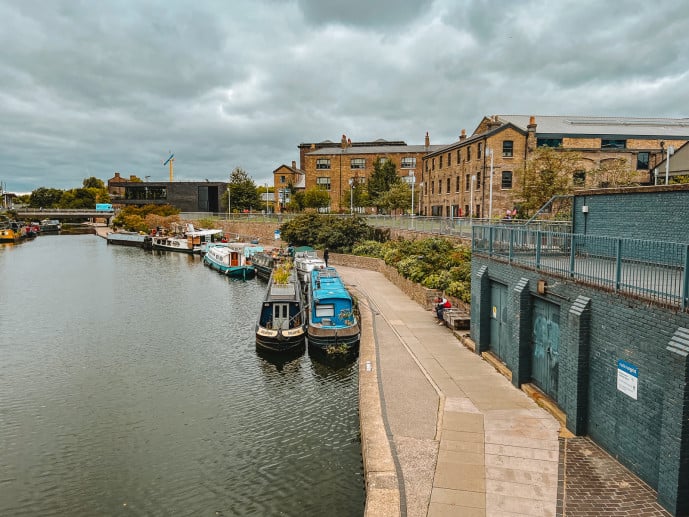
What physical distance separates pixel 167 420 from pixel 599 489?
12832 mm

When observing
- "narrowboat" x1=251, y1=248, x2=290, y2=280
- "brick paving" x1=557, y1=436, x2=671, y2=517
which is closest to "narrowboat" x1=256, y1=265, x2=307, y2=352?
"brick paving" x1=557, y1=436, x2=671, y2=517

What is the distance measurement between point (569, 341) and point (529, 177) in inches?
972

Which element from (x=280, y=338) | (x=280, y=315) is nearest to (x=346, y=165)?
(x=280, y=315)

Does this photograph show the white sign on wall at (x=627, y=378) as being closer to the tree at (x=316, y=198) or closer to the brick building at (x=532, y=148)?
the brick building at (x=532, y=148)

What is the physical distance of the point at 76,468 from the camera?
1379cm

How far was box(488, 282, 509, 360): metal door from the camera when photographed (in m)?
16.5

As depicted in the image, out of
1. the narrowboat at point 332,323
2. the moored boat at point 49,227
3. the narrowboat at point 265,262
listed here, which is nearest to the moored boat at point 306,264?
the narrowboat at point 265,262

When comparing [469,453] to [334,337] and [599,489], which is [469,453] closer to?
[599,489]

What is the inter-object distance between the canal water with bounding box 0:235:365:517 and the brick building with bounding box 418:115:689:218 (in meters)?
27.9

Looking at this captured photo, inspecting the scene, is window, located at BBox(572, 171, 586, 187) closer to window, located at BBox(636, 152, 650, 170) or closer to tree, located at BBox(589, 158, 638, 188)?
tree, located at BBox(589, 158, 638, 188)

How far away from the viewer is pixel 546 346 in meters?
13.6

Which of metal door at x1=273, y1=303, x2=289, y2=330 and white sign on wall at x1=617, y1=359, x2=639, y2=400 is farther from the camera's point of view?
metal door at x1=273, y1=303, x2=289, y2=330

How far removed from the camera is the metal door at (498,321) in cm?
1648

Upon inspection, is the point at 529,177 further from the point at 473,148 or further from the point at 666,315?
the point at 666,315
